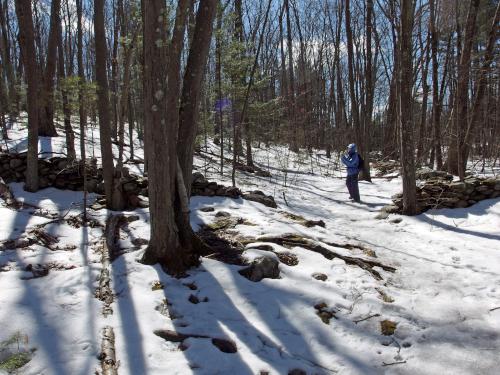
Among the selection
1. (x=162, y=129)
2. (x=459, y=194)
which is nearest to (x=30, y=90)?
(x=162, y=129)

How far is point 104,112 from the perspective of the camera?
693cm

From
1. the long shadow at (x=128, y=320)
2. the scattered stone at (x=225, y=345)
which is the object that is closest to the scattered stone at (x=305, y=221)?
the long shadow at (x=128, y=320)

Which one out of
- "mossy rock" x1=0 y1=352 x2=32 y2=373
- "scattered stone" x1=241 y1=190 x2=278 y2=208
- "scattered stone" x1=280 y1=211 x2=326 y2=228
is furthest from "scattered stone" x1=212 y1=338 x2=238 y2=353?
Answer: "scattered stone" x1=241 y1=190 x2=278 y2=208

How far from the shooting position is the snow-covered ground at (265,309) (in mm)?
3146

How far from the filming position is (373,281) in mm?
4746

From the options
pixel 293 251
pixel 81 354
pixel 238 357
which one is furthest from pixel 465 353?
pixel 81 354

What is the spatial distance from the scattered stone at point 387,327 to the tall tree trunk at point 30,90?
272 inches

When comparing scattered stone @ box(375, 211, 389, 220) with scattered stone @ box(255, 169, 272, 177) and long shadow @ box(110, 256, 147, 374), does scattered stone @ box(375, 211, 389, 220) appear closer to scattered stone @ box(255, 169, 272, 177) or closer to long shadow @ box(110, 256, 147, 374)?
long shadow @ box(110, 256, 147, 374)

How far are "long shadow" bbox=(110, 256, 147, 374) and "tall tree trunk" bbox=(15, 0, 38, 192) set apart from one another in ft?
13.3

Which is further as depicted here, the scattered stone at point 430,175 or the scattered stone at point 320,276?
the scattered stone at point 430,175

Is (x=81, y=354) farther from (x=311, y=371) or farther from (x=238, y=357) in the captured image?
(x=311, y=371)

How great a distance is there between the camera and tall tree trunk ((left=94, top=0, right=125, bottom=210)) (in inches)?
262

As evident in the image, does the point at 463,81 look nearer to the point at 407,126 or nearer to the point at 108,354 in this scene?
the point at 407,126

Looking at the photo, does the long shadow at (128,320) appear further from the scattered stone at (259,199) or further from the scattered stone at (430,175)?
the scattered stone at (430,175)
